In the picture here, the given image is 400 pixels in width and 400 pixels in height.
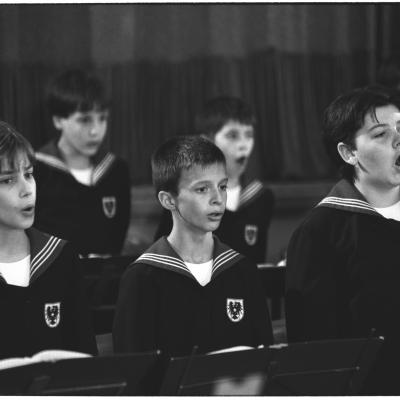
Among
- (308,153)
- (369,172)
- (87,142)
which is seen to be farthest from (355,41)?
(369,172)

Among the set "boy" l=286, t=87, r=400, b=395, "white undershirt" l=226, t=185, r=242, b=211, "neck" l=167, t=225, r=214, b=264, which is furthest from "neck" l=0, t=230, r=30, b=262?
"white undershirt" l=226, t=185, r=242, b=211

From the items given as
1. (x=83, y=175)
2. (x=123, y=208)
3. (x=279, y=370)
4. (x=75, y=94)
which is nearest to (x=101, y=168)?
(x=83, y=175)

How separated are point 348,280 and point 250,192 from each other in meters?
1.32

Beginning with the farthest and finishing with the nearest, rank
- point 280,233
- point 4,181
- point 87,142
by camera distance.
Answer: point 280,233, point 87,142, point 4,181

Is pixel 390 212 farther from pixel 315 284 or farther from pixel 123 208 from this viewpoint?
pixel 123 208

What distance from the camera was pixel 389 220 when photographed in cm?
218

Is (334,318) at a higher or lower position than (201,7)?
lower

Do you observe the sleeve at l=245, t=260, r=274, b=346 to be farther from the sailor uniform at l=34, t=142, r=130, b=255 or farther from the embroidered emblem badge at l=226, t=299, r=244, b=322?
the sailor uniform at l=34, t=142, r=130, b=255

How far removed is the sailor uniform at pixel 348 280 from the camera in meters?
2.13

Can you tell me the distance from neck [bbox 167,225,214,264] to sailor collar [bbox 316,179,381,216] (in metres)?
0.31

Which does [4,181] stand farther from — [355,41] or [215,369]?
[355,41]

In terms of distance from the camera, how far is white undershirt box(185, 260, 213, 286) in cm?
214

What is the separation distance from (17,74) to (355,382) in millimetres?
2167

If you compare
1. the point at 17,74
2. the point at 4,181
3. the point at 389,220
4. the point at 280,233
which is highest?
the point at 17,74
